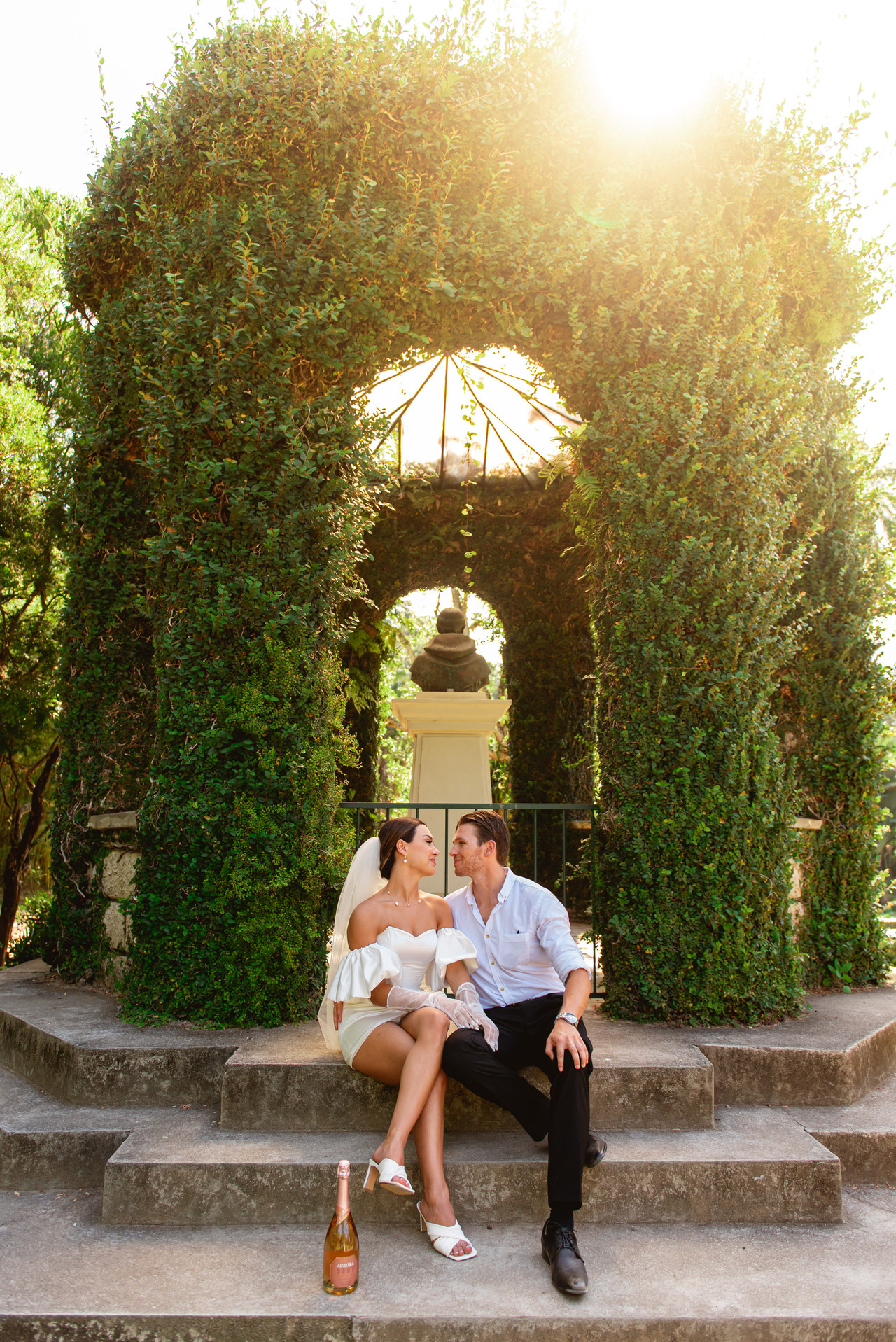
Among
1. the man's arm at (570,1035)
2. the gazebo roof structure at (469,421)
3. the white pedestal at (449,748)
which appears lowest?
the man's arm at (570,1035)

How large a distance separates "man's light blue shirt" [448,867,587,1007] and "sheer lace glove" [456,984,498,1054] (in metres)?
0.11

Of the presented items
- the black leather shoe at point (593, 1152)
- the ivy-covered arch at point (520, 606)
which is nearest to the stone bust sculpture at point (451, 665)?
the ivy-covered arch at point (520, 606)

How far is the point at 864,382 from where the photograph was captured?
548 cm

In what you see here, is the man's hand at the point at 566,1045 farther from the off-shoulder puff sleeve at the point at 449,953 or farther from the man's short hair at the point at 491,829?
the man's short hair at the point at 491,829

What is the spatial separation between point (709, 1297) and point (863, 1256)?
617mm

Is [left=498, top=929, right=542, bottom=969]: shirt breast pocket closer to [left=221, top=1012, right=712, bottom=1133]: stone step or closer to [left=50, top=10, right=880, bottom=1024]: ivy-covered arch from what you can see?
[left=221, top=1012, right=712, bottom=1133]: stone step

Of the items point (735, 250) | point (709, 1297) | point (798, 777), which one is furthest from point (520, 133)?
point (709, 1297)

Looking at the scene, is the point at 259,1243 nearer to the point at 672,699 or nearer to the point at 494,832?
the point at 494,832

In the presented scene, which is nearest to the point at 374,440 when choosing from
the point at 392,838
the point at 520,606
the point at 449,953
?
the point at 392,838

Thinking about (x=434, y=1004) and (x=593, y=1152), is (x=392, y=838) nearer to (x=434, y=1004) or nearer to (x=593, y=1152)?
(x=434, y=1004)

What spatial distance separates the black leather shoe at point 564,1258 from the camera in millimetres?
Answer: 2566

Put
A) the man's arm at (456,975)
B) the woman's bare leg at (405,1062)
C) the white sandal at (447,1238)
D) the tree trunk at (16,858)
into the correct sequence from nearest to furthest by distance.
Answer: the white sandal at (447,1238)
the woman's bare leg at (405,1062)
the man's arm at (456,975)
the tree trunk at (16,858)

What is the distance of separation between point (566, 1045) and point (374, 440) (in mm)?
2989

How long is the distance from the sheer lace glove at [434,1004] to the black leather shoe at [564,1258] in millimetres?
640
